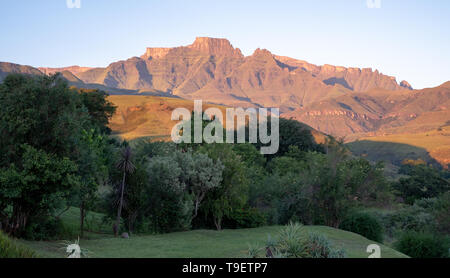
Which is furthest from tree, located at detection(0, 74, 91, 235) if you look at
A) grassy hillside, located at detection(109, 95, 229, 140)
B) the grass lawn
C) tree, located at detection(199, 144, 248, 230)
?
grassy hillside, located at detection(109, 95, 229, 140)

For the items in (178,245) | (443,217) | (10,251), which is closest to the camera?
(10,251)

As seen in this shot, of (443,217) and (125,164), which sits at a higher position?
(125,164)

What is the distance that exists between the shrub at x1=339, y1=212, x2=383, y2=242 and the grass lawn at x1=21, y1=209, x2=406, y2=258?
657 cm

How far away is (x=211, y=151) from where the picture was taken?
138ft

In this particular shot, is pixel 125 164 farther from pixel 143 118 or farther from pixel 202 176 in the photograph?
pixel 143 118

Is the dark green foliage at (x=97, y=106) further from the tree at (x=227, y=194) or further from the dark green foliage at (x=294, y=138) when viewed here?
the dark green foliage at (x=294, y=138)

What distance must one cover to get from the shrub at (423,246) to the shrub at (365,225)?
8.60m

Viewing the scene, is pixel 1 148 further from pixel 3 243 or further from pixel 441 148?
pixel 441 148

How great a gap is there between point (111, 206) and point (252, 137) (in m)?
71.5

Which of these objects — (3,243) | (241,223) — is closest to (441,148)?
(241,223)

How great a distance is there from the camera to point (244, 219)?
139 feet

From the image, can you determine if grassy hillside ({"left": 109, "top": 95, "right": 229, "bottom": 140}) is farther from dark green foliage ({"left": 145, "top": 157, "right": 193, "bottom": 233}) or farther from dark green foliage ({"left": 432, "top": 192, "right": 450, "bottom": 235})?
dark green foliage ({"left": 432, "top": 192, "right": 450, "bottom": 235})

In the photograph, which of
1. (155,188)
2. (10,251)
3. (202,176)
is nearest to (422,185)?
(202,176)

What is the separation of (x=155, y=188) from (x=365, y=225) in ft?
69.9
